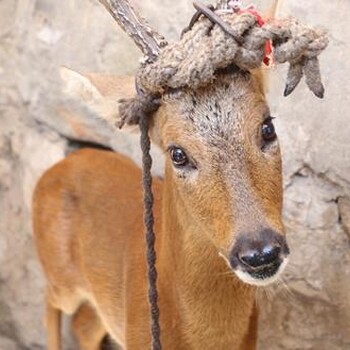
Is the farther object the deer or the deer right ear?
the deer right ear

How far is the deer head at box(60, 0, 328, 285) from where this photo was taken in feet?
9.49

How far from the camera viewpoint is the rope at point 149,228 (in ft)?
10.4

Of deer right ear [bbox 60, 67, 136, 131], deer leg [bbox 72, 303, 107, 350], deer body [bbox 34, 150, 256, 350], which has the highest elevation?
deer right ear [bbox 60, 67, 136, 131]

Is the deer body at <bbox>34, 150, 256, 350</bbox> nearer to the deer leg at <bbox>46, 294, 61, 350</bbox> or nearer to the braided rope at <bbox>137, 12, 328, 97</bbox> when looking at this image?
the deer leg at <bbox>46, 294, 61, 350</bbox>

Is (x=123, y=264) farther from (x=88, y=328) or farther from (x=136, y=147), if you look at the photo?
(x=88, y=328)

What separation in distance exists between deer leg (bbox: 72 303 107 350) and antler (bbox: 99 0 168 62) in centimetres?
199

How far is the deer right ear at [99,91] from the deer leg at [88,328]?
1599 mm

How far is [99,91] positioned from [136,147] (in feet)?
3.93

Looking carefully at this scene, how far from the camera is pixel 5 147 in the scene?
→ 5.06 metres

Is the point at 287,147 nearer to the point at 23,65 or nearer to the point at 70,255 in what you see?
the point at 70,255

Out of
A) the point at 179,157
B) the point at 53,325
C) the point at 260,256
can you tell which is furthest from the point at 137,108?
the point at 53,325

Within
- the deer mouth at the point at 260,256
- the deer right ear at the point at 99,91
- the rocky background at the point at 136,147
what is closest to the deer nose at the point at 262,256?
the deer mouth at the point at 260,256

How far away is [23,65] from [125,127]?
5.32 feet

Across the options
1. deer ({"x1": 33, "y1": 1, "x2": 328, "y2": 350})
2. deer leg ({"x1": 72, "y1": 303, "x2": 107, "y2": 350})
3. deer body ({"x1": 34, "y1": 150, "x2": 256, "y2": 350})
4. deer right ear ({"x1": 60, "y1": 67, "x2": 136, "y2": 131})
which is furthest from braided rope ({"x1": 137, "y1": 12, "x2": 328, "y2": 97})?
deer leg ({"x1": 72, "y1": 303, "x2": 107, "y2": 350})
